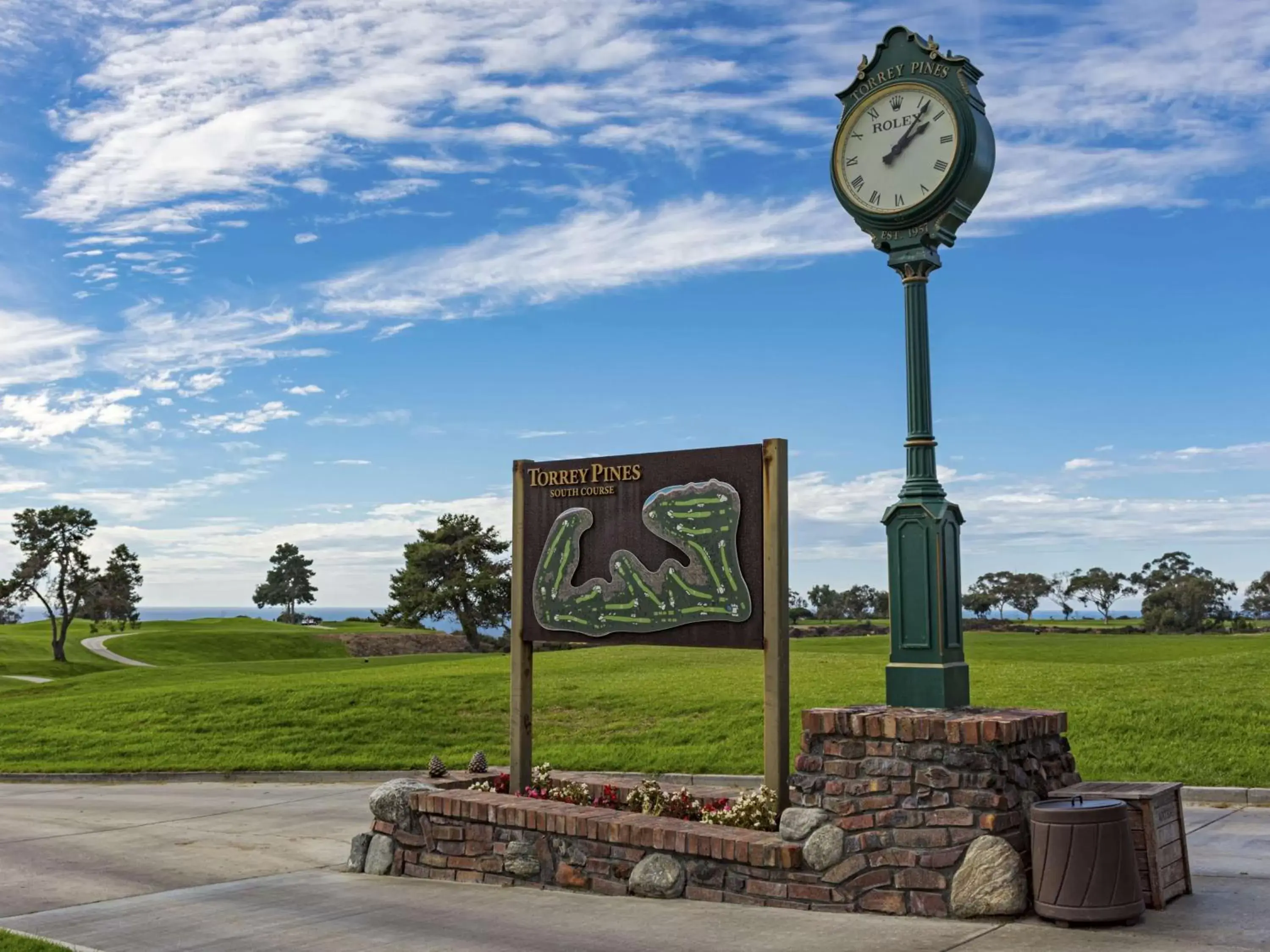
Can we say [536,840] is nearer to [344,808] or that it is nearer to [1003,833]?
[1003,833]

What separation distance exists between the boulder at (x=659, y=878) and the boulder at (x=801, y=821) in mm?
1031

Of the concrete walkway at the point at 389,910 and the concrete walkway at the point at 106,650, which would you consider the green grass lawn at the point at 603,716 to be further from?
the concrete walkway at the point at 106,650

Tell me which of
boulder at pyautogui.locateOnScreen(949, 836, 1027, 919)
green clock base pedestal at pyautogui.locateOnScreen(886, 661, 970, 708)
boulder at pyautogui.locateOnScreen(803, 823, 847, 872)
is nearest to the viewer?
boulder at pyautogui.locateOnScreen(949, 836, 1027, 919)

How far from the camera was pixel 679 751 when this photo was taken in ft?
54.5

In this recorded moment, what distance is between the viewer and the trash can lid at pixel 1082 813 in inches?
298

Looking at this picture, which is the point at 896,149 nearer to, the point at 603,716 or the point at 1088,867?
the point at 1088,867

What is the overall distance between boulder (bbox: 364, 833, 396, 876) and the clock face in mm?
7212

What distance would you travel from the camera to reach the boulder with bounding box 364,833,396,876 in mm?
10984

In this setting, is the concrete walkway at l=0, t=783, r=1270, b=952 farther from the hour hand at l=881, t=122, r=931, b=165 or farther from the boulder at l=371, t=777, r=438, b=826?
the hour hand at l=881, t=122, r=931, b=165

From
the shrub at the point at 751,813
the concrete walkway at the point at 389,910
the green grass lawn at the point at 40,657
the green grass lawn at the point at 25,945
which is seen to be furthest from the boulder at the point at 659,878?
the green grass lawn at the point at 40,657

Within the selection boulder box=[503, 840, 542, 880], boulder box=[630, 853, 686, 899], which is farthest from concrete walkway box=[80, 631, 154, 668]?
boulder box=[630, 853, 686, 899]

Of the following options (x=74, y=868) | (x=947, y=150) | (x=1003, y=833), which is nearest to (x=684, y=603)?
(x=1003, y=833)

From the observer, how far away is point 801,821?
8.58m

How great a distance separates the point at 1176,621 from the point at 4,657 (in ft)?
230
